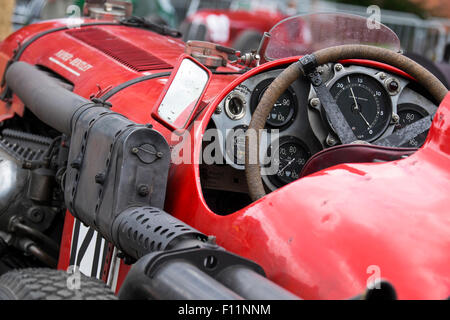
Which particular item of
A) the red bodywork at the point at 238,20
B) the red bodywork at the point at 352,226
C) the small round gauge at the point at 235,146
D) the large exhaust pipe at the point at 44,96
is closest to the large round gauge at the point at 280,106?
the small round gauge at the point at 235,146

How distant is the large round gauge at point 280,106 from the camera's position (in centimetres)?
296

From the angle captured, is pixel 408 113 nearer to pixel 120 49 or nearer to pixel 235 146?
pixel 235 146

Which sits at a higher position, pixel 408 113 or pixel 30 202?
pixel 408 113

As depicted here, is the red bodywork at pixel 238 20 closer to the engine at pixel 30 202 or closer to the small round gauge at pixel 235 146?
the engine at pixel 30 202

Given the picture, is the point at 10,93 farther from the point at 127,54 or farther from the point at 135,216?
the point at 135,216

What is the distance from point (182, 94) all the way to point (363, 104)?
771 mm

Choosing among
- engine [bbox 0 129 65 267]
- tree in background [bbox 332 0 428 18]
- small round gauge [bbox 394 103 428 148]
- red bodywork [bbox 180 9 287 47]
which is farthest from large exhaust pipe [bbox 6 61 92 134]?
tree in background [bbox 332 0 428 18]

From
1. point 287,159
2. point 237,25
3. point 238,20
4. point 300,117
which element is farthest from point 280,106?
point 238,20

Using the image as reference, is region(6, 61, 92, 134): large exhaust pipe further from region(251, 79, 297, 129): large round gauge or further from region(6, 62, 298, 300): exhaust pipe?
region(251, 79, 297, 129): large round gauge

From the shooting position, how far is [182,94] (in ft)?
9.53

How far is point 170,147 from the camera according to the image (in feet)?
9.53

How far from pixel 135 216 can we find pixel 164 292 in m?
0.65

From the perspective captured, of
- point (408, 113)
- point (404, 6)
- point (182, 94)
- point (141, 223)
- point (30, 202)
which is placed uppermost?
point (182, 94)
